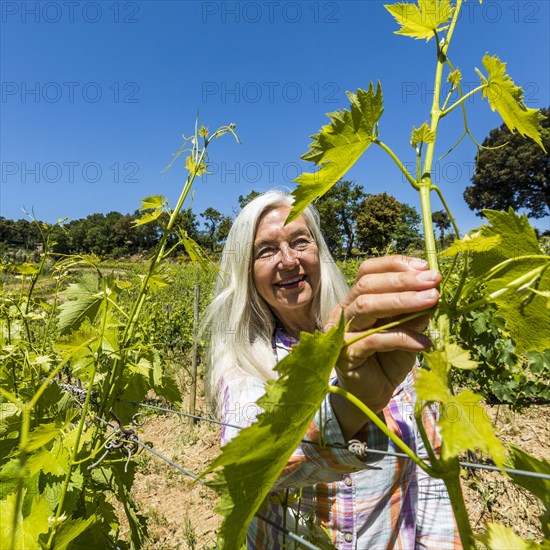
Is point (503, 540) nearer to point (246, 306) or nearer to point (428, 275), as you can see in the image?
point (428, 275)

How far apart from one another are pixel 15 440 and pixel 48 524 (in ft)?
2.18

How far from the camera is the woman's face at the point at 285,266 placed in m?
1.95

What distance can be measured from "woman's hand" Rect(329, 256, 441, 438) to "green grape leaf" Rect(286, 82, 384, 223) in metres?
0.17

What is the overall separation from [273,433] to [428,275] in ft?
0.96

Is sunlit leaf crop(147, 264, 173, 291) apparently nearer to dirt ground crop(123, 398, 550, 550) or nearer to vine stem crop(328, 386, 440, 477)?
vine stem crop(328, 386, 440, 477)

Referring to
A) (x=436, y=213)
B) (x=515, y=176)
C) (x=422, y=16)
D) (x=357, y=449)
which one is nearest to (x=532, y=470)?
(x=357, y=449)

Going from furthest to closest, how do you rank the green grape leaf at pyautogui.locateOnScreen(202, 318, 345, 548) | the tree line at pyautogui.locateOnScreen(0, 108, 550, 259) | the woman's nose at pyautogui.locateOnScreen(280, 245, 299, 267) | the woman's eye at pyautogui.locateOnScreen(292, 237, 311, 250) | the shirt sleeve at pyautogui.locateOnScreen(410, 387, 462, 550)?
the tree line at pyautogui.locateOnScreen(0, 108, 550, 259)
the woman's eye at pyautogui.locateOnScreen(292, 237, 311, 250)
the woman's nose at pyautogui.locateOnScreen(280, 245, 299, 267)
the shirt sleeve at pyautogui.locateOnScreen(410, 387, 462, 550)
the green grape leaf at pyautogui.locateOnScreen(202, 318, 345, 548)

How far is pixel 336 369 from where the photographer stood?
75cm

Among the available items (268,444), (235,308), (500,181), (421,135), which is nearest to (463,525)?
(268,444)

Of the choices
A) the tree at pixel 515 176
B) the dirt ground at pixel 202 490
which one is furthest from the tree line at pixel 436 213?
the dirt ground at pixel 202 490

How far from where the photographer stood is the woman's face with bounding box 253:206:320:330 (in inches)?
76.8

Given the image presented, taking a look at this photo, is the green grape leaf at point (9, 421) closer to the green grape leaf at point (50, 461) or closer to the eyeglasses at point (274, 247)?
the green grape leaf at point (50, 461)

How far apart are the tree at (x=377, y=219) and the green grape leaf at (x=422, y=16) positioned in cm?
4505

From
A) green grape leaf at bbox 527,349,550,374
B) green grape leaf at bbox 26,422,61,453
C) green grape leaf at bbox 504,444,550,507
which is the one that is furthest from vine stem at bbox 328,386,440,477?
green grape leaf at bbox 527,349,550,374
